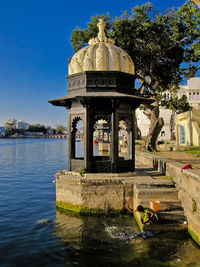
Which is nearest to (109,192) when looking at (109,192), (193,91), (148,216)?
(109,192)

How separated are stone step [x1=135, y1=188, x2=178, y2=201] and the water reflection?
0.98 meters

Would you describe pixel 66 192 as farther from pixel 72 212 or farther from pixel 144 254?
pixel 144 254

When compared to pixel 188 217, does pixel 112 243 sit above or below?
below

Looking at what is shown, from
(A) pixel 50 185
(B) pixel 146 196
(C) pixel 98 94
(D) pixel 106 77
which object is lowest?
(A) pixel 50 185

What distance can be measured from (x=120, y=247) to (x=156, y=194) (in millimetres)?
2310

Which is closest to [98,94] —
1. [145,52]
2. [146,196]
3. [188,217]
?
[146,196]

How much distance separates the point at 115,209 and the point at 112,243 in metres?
2.10

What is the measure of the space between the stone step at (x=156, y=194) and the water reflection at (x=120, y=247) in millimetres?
976

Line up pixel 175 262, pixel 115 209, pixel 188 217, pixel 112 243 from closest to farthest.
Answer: pixel 175 262, pixel 112 243, pixel 188 217, pixel 115 209

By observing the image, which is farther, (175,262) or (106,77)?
(106,77)

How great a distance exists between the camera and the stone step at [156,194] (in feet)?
26.7

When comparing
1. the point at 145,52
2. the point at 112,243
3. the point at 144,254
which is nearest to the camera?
the point at 144,254

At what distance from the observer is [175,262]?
19.0 feet

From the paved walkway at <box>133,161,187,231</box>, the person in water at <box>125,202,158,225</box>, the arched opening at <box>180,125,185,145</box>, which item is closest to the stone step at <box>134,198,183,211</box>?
the paved walkway at <box>133,161,187,231</box>
